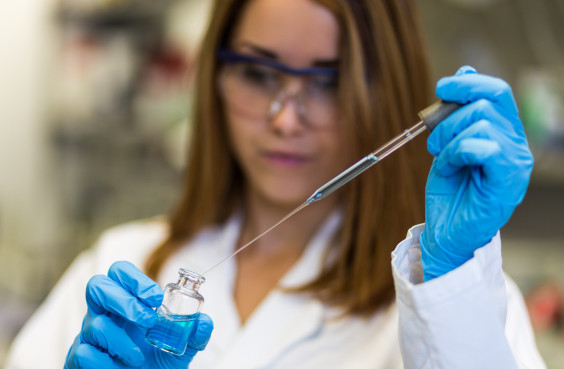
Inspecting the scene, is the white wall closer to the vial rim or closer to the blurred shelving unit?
the blurred shelving unit

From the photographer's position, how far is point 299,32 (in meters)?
1.25

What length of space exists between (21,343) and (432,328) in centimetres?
104

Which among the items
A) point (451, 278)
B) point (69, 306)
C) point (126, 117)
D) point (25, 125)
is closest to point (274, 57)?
point (451, 278)

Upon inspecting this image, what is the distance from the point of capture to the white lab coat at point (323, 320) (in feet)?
2.82

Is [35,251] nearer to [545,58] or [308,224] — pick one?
[308,224]

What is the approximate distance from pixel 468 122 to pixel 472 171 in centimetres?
7

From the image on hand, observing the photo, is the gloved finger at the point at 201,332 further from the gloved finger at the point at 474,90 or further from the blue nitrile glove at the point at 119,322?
the gloved finger at the point at 474,90

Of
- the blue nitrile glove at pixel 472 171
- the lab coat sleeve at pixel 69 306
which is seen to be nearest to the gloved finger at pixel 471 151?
the blue nitrile glove at pixel 472 171

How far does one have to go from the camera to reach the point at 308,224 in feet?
4.85

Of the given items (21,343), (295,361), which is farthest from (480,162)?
(21,343)

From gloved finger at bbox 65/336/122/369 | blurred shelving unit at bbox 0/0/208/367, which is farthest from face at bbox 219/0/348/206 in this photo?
blurred shelving unit at bbox 0/0/208/367

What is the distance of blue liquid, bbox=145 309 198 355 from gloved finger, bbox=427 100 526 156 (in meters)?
0.46

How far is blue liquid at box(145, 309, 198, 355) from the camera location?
3.18ft

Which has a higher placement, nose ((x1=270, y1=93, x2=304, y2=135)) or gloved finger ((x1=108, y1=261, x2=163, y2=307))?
nose ((x1=270, y1=93, x2=304, y2=135))
